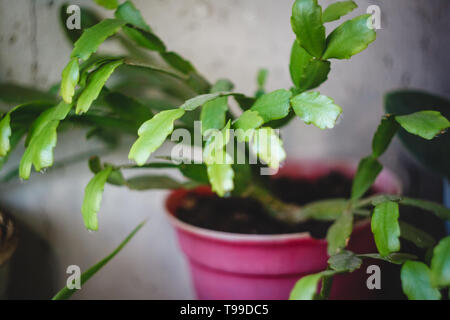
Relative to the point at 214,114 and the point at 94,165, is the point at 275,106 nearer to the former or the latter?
the point at 214,114

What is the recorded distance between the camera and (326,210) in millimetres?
777

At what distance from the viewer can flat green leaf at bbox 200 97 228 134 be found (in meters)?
0.54

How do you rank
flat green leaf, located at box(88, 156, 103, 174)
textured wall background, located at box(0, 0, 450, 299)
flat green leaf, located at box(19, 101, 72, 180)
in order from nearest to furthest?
flat green leaf, located at box(19, 101, 72, 180)
flat green leaf, located at box(88, 156, 103, 174)
textured wall background, located at box(0, 0, 450, 299)

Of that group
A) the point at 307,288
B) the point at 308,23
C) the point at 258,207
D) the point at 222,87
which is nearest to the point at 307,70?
the point at 308,23

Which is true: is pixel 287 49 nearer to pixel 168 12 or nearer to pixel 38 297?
pixel 168 12

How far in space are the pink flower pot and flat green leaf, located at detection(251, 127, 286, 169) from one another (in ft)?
0.95

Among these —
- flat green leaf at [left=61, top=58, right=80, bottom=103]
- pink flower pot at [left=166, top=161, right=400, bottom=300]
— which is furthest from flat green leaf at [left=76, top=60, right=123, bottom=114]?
pink flower pot at [left=166, top=161, right=400, bottom=300]

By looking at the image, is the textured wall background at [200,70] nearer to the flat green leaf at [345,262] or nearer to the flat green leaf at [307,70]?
the flat green leaf at [307,70]

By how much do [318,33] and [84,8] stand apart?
1.83ft

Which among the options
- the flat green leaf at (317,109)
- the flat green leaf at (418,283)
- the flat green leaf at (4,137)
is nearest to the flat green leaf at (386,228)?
the flat green leaf at (418,283)

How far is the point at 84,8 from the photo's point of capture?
0.86m

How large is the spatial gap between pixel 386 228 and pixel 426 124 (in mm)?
142

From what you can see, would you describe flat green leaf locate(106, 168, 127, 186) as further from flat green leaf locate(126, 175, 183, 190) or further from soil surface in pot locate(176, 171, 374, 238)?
soil surface in pot locate(176, 171, 374, 238)

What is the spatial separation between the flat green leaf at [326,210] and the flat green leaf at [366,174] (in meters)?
0.05
